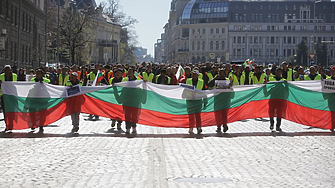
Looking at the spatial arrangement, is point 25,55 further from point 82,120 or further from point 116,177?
point 116,177

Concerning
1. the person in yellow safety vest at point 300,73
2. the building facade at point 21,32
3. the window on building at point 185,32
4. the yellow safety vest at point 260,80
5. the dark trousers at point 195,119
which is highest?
the window on building at point 185,32

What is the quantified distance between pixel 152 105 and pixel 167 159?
5869 millimetres

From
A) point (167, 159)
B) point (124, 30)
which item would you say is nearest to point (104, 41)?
point (124, 30)

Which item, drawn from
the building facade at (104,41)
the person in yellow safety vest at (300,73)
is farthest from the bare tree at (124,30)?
the person in yellow safety vest at (300,73)

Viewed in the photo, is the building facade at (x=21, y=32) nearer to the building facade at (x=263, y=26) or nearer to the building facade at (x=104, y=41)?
the building facade at (x=104, y=41)

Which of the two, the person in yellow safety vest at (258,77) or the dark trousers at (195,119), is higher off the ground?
the person in yellow safety vest at (258,77)

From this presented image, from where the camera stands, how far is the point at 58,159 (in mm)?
12508

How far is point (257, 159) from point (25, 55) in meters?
48.4

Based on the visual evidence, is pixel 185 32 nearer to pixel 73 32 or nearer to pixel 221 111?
pixel 73 32

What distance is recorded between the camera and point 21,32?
56.2 metres

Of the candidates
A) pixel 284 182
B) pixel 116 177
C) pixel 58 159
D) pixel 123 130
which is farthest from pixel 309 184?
pixel 123 130

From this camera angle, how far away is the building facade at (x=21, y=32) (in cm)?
4659

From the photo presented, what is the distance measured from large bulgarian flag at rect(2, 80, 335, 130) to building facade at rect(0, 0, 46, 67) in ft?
82.8

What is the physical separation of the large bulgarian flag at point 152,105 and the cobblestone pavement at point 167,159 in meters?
0.43
